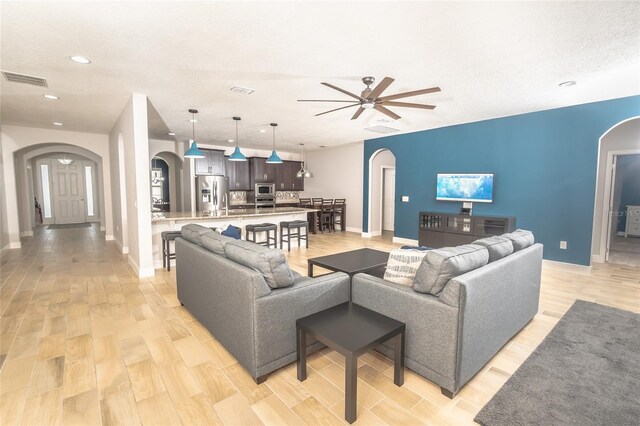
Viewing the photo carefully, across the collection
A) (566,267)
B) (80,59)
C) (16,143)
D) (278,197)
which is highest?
(80,59)

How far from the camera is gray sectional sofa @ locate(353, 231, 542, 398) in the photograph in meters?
1.91

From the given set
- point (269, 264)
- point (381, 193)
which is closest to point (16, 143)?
point (269, 264)

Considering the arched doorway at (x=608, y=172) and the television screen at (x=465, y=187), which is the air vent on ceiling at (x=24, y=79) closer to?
the television screen at (x=465, y=187)

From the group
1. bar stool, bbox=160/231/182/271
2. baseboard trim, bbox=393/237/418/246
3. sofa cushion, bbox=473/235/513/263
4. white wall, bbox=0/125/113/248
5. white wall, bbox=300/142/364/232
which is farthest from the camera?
white wall, bbox=300/142/364/232

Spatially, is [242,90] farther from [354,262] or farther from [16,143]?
[16,143]

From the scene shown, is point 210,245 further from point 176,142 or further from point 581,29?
point 176,142

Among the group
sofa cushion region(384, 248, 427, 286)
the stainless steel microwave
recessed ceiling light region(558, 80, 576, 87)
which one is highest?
recessed ceiling light region(558, 80, 576, 87)

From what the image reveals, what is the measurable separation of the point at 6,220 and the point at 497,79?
9518 mm

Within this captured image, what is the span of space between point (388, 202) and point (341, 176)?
68.0 inches

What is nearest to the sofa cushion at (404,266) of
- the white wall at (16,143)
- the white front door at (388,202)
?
the white front door at (388,202)

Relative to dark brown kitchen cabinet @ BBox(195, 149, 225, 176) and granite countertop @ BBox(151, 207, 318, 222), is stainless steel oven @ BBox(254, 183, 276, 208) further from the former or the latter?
granite countertop @ BBox(151, 207, 318, 222)

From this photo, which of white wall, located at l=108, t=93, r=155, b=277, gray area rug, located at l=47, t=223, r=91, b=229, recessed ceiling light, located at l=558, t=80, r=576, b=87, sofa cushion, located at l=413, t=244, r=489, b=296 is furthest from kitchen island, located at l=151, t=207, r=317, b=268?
gray area rug, located at l=47, t=223, r=91, b=229

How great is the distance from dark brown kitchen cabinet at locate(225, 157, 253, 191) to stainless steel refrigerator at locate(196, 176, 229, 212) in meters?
0.46

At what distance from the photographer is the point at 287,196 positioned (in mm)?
10703
